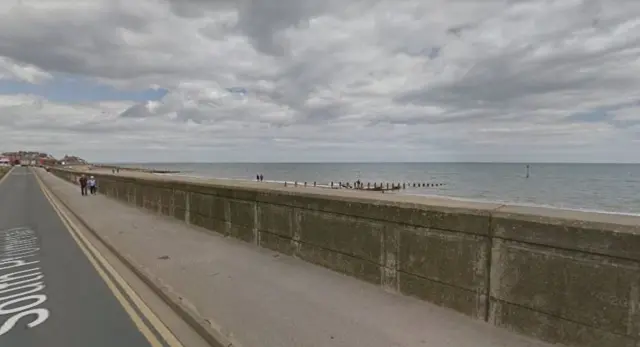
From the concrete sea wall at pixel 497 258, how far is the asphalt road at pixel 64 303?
2888mm

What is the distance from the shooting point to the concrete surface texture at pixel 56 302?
16.1 feet

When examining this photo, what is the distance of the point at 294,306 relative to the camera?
218 inches

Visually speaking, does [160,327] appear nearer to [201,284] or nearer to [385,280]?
[201,284]

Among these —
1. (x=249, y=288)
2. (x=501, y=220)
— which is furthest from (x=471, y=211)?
(x=249, y=288)

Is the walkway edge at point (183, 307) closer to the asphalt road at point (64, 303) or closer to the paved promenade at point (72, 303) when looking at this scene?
the paved promenade at point (72, 303)

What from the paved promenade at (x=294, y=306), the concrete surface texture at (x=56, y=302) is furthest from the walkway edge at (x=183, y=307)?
the concrete surface texture at (x=56, y=302)

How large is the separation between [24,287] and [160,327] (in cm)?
339

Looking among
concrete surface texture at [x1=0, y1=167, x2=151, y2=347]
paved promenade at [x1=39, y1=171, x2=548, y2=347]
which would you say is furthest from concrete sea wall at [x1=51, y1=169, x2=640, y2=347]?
concrete surface texture at [x1=0, y1=167, x2=151, y2=347]

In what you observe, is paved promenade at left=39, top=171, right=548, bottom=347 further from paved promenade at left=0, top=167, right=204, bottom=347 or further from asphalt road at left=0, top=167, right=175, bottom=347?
asphalt road at left=0, top=167, right=175, bottom=347

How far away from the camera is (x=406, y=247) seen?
218 inches

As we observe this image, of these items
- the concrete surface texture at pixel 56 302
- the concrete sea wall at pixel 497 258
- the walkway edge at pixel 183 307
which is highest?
the concrete sea wall at pixel 497 258

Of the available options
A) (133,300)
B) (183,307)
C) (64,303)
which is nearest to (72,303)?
(64,303)

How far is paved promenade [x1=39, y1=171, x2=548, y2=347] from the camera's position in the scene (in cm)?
447

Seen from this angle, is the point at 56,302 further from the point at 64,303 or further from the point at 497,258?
the point at 497,258
